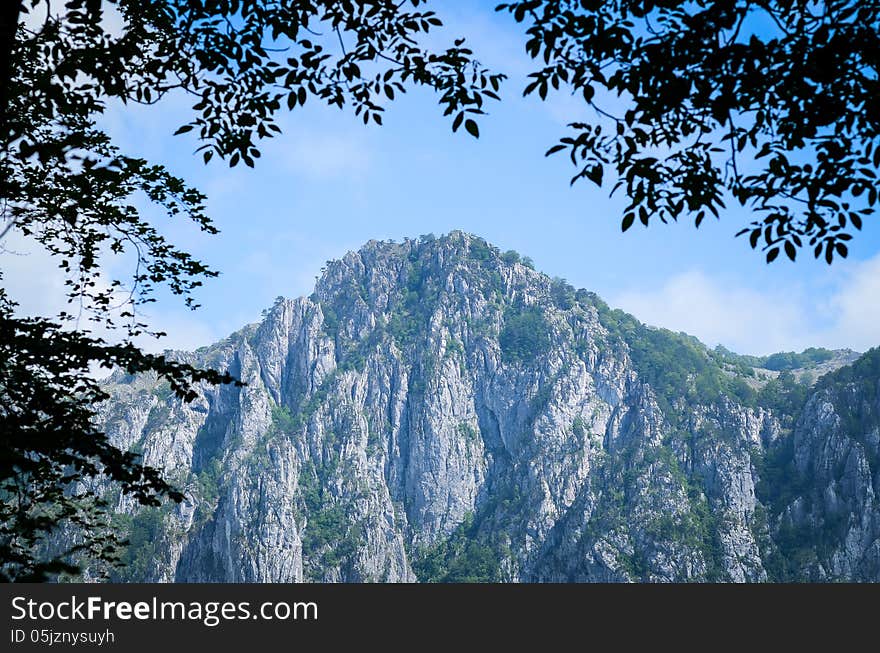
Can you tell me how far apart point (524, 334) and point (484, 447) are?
2850cm

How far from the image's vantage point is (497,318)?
7298 inches

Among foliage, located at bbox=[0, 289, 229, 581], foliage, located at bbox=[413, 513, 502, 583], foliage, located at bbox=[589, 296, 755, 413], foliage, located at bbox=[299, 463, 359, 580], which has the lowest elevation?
foliage, located at bbox=[0, 289, 229, 581]

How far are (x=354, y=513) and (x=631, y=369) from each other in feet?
227

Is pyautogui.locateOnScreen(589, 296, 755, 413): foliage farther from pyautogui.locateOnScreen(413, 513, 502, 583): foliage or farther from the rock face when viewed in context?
pyautogui.locateOnScreen(413, 513, 502, 583): foliage

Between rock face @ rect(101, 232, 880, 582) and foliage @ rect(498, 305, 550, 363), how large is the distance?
1.58 feet

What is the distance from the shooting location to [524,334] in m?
181

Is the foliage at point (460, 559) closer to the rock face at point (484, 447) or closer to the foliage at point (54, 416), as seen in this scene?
the rock face at point (484, 447)

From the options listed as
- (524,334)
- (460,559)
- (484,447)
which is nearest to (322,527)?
(460,559)

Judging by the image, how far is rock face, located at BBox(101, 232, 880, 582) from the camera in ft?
468

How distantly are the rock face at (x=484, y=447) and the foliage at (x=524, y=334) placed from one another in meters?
0.48

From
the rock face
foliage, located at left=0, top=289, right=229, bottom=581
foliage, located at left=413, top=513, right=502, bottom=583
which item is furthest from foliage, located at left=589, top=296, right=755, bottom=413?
foliage, located at left=0, top=289, right=229, bottom=581

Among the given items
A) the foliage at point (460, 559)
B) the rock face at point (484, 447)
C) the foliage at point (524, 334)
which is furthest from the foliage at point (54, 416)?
the foliage at point (524, 334)

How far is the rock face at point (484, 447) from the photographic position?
143 meters

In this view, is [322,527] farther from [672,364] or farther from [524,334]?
[672,364]
